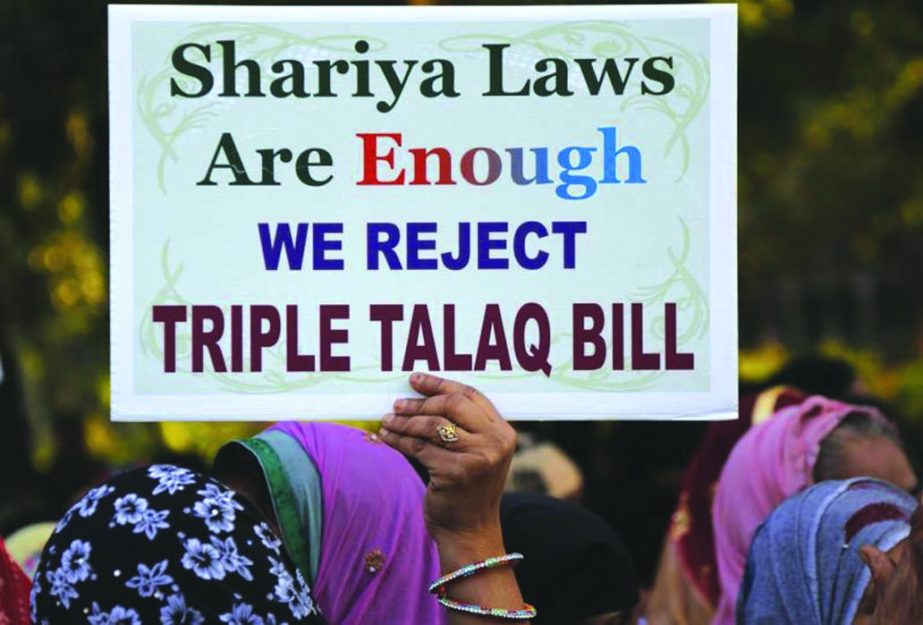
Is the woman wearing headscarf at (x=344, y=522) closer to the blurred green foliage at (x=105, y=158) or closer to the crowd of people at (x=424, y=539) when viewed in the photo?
the crowd of people at (x=424, y=539)

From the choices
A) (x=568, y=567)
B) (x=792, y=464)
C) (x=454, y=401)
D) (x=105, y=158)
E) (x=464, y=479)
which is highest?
(x=105, y=158)

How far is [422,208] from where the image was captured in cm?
272

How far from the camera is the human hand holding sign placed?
98.8 inches

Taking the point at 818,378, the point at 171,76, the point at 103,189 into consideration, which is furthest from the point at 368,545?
the point at 103,189

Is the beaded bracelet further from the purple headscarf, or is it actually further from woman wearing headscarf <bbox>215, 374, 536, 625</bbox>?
the purple headscarf

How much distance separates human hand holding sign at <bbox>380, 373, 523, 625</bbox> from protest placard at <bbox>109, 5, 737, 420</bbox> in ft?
0.34

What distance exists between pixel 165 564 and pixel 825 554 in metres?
1.43

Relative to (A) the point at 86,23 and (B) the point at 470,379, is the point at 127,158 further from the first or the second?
(A) the point at 86,23

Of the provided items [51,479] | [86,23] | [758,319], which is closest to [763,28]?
Answer: [86,23]

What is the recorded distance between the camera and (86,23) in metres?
8.45

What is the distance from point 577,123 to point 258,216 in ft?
1.82

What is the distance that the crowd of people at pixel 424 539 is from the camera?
2279 millimetres

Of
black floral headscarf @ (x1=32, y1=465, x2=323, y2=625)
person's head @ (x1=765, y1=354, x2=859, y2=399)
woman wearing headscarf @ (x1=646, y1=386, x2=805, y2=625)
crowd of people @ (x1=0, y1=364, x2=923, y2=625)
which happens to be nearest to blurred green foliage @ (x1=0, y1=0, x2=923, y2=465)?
person's head @ (x1=765, y1=354, x2=859, y2=399)

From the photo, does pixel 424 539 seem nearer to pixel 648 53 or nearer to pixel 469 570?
pixel 469 570
